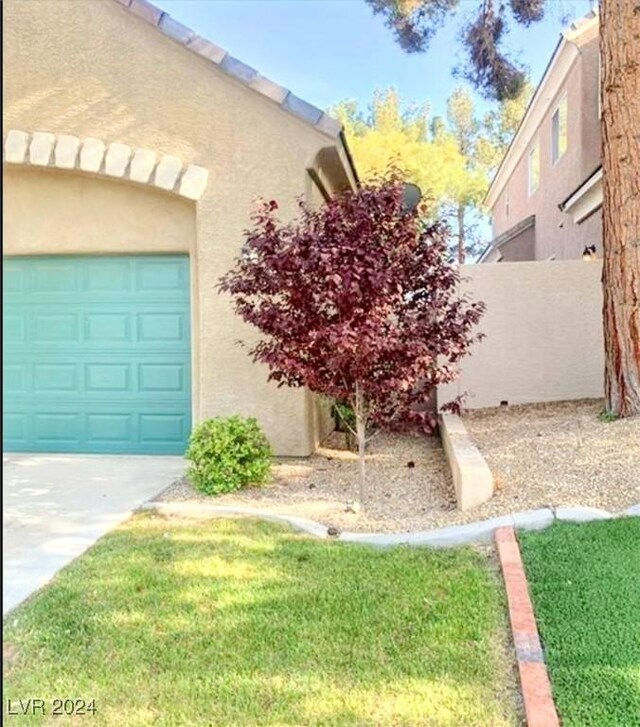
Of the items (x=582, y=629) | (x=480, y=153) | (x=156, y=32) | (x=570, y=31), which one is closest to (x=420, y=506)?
(x=582, y=629)

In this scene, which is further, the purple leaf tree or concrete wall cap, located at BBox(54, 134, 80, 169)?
concrete wall cap, located at BBox(54, 134, 80, 169)

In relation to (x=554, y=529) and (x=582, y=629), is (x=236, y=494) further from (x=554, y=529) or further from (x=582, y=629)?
(x=582, y=629)

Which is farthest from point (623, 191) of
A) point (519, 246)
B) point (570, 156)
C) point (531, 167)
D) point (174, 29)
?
point (531, 167)

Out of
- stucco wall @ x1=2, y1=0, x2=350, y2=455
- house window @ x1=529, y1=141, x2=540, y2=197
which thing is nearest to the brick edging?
stucco wall @ x1=2, y1=0, x2=350, y2=455

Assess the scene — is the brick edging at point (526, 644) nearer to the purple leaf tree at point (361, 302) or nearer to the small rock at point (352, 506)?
the small rock at point (352, 506)

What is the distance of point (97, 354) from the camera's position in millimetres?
9898

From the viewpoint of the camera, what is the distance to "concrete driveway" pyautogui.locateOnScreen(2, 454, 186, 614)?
5.19 m

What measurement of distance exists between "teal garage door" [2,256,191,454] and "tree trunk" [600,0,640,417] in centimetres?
585

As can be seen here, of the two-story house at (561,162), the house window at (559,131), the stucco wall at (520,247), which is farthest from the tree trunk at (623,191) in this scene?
the stucco wall at (520,247)

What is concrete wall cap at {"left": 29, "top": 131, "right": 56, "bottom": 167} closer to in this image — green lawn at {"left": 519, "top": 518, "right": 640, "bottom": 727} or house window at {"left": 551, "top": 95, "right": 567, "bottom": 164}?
green lawn at {"left": 519, "top": 518, "right": 640, "bottom": 727}

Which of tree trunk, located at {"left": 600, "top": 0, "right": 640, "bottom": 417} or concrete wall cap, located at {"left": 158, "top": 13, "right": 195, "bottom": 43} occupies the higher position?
concrete wall cap, located at {"left": 158, "top": 13, "right": 195, "bottom": 43}

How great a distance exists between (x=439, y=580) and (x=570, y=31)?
520 inches

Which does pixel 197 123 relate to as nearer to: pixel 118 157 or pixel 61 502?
pixel 118 157

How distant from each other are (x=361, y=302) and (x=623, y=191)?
4.37 m
